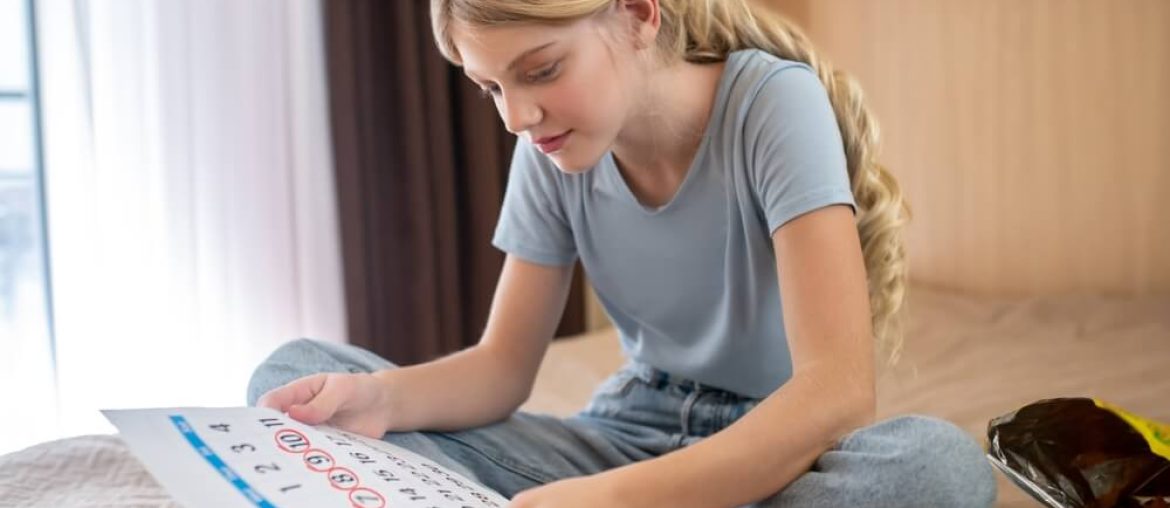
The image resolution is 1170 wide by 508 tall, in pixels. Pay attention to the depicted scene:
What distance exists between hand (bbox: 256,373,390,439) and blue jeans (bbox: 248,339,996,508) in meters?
0.03

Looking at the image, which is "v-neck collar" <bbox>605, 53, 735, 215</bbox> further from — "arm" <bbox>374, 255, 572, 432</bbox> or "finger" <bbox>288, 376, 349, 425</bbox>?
"finger" <bbox>288, 376, 349, 425</bbox>

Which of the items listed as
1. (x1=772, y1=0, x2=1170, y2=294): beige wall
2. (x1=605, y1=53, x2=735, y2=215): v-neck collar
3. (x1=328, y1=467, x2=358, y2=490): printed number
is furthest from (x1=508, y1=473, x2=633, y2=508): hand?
(x1=772, y1=0, x2=1170, y2=294): beige wall

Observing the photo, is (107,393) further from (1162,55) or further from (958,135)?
(1162,55)

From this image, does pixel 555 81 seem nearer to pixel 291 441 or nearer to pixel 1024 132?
pixel 291 441

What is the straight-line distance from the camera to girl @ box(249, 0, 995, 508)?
0.86 metres

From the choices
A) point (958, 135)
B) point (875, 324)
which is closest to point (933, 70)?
point (958, 135)

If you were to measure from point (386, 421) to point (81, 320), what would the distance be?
1.32 metres

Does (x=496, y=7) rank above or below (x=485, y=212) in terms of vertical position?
above

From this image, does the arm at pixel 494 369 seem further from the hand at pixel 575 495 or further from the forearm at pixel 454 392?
the hand at pixel 575 495

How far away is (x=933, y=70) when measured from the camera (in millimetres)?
2340

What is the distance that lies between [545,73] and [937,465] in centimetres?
42

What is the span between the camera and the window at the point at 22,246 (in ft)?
6.81

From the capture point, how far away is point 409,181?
7.85 ft

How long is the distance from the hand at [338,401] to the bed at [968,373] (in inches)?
4.6
